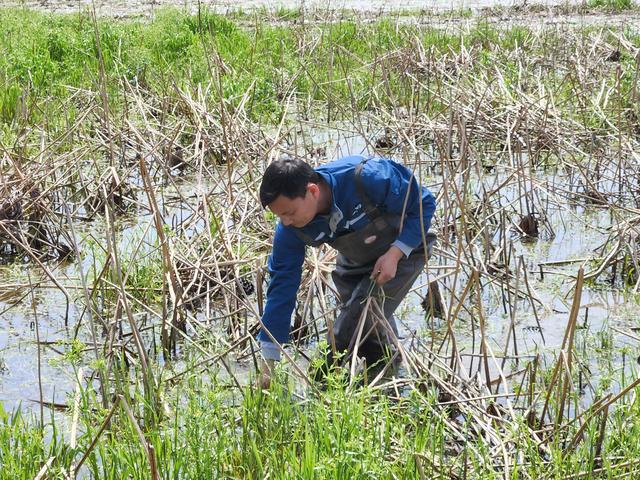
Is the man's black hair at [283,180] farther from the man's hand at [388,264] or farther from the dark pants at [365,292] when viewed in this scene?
the dark pants at [365,292]

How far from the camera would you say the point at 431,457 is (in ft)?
10.0

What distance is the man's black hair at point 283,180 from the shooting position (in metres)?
3.49

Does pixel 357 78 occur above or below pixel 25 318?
above

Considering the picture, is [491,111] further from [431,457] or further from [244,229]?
[431,457]

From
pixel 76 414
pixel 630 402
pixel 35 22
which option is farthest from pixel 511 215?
pixel 35 22

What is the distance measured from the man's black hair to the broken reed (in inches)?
15.4

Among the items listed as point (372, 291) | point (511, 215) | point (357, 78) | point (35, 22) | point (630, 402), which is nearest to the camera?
point (630, 402)

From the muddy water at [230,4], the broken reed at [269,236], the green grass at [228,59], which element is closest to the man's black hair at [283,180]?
the broken reed at [269,236]

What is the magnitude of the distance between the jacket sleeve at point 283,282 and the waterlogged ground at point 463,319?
0.47 meters

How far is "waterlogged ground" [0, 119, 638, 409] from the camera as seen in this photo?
4.26 m

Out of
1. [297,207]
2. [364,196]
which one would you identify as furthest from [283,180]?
[364,196]

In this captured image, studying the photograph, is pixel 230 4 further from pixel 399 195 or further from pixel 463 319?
pixel 399 195

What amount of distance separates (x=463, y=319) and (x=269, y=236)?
1062mm

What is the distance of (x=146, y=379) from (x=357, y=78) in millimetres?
5101
